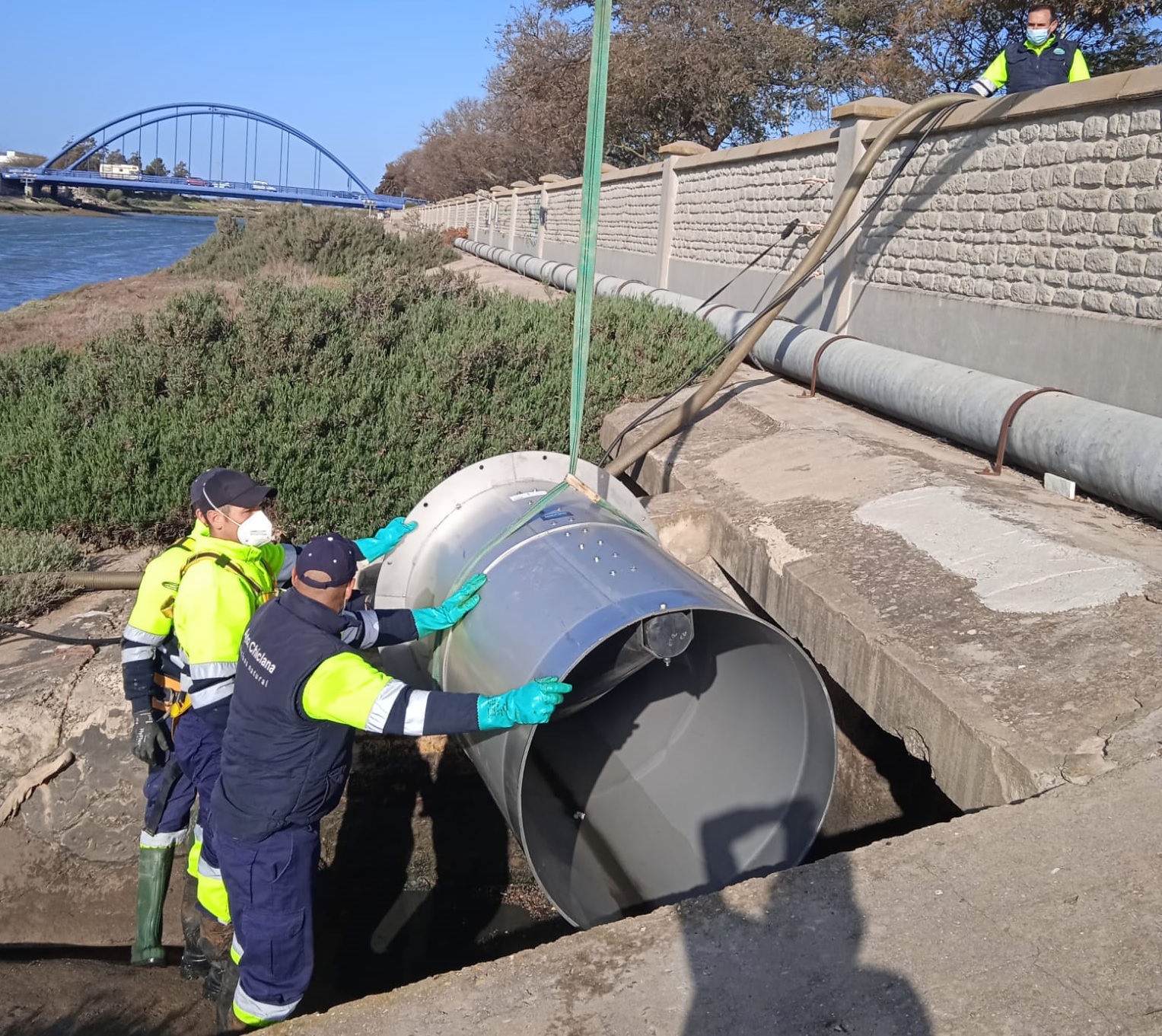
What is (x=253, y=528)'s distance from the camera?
395 centimetres

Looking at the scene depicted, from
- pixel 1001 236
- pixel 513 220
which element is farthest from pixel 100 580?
pixel 513 220

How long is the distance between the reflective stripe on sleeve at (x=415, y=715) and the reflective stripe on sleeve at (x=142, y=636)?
147cm

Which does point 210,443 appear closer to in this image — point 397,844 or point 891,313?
point 397,844

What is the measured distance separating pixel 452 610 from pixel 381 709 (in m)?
0.67

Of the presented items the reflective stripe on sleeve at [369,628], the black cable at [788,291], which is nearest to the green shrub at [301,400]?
the black cable at [788,291]

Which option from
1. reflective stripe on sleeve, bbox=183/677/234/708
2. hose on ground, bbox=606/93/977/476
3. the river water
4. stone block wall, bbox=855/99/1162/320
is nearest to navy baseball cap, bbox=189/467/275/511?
reflective stripe on sleeve, bbox=183/677/234/708

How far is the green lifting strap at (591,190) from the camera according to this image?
3592 mm

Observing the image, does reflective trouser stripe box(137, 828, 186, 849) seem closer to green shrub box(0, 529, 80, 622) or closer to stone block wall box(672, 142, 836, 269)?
green shrub box(0, 529, 80, 622)

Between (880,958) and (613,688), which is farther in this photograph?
(613,688)

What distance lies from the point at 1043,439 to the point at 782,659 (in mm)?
2573

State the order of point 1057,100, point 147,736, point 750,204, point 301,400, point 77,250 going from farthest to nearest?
point 77,250 → point 750,204 → point 301,400 → point 1057,100 → point 147,736

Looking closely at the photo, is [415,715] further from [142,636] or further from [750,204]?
[750,204]

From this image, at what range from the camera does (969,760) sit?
3.38 meters

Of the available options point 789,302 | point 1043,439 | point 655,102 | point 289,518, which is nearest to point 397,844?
point 289,518
